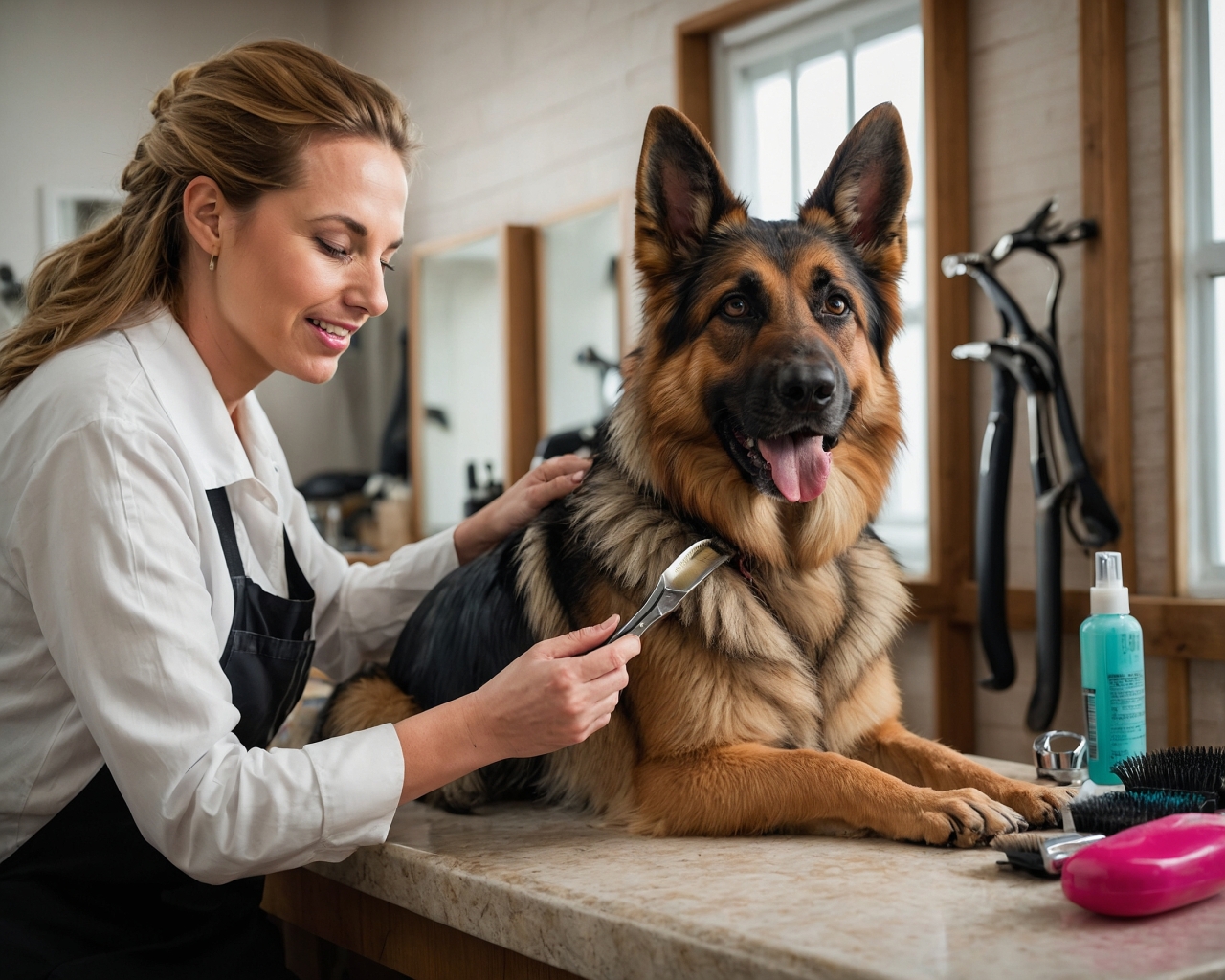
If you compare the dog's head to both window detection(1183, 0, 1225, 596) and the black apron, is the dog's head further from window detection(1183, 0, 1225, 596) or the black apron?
window detection(1183, 0, 1225, 596)

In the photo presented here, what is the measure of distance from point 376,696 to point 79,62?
5.02 metres

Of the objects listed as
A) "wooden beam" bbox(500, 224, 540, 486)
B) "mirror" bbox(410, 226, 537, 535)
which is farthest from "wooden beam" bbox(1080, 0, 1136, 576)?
"wooden beam" bbox(500, 224, 540, 486)

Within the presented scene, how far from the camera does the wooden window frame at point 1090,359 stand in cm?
255

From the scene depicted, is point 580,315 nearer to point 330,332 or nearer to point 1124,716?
point 330,332

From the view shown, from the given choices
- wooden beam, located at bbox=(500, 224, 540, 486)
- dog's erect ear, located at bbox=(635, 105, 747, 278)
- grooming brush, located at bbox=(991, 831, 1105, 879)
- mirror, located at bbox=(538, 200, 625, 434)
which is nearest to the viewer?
grooming brush, located at bbox=(991, 831, 1105, 879)

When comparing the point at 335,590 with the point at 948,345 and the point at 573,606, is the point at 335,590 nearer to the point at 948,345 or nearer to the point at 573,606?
the point at 573,606

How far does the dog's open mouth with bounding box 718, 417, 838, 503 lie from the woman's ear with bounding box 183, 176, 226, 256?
70cm

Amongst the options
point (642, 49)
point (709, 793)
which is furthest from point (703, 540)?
point (642, 49)

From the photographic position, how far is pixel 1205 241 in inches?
103

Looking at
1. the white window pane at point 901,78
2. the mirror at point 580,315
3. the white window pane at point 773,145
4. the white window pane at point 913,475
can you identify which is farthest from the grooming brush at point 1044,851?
the mirror at point 580,315

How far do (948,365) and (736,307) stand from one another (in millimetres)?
1713

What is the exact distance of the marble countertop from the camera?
856 mm


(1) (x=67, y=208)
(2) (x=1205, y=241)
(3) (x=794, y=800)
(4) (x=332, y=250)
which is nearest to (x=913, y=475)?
(2) (x=1205, y=241)

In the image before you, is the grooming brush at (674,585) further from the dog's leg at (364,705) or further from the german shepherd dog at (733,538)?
the dog's leg at (364,705)
